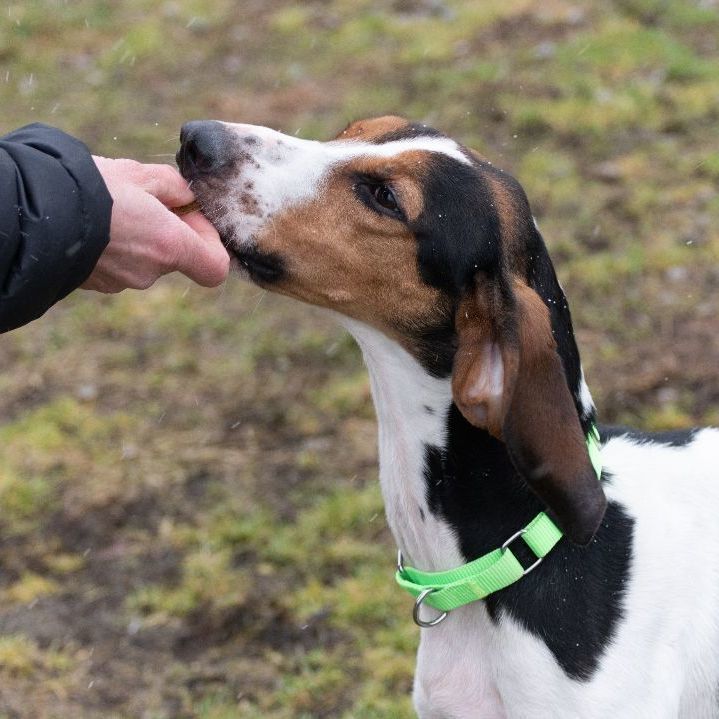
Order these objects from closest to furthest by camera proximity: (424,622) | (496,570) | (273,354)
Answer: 1. (496,570)
2. (424,622)
3. (273,354)

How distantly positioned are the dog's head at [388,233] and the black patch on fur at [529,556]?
23 centimetres

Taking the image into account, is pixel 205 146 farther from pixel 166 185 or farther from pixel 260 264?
pixel 260 264

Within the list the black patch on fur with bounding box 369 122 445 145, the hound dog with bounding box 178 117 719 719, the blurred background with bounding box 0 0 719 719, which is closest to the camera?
the hound dog with bounding box 178 117 719 719

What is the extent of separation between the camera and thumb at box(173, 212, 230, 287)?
3283mm

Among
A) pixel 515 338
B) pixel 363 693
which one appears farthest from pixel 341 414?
pixel 515 338

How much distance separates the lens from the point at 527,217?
11.3ft

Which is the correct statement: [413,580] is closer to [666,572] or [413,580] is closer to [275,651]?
[666,572]

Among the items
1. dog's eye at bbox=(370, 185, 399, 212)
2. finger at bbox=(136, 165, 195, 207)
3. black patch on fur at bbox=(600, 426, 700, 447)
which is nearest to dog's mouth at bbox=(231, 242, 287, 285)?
finger at bbox=(136, 165, 195, 207)

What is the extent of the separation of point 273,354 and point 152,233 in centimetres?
333

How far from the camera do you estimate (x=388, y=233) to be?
3.45 metres

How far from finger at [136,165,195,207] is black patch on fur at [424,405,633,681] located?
3.15 ft

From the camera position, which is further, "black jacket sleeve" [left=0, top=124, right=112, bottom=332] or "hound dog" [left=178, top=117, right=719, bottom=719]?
"hound dog" [left=178, top=117, right=719, bottom=719]

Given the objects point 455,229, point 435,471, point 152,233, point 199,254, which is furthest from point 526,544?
point 152,233

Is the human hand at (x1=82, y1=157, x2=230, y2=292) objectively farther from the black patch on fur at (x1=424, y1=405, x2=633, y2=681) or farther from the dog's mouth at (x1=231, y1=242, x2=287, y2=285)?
the black patch on fur at (x1=424, y1=405, x2=633, y2=681)
